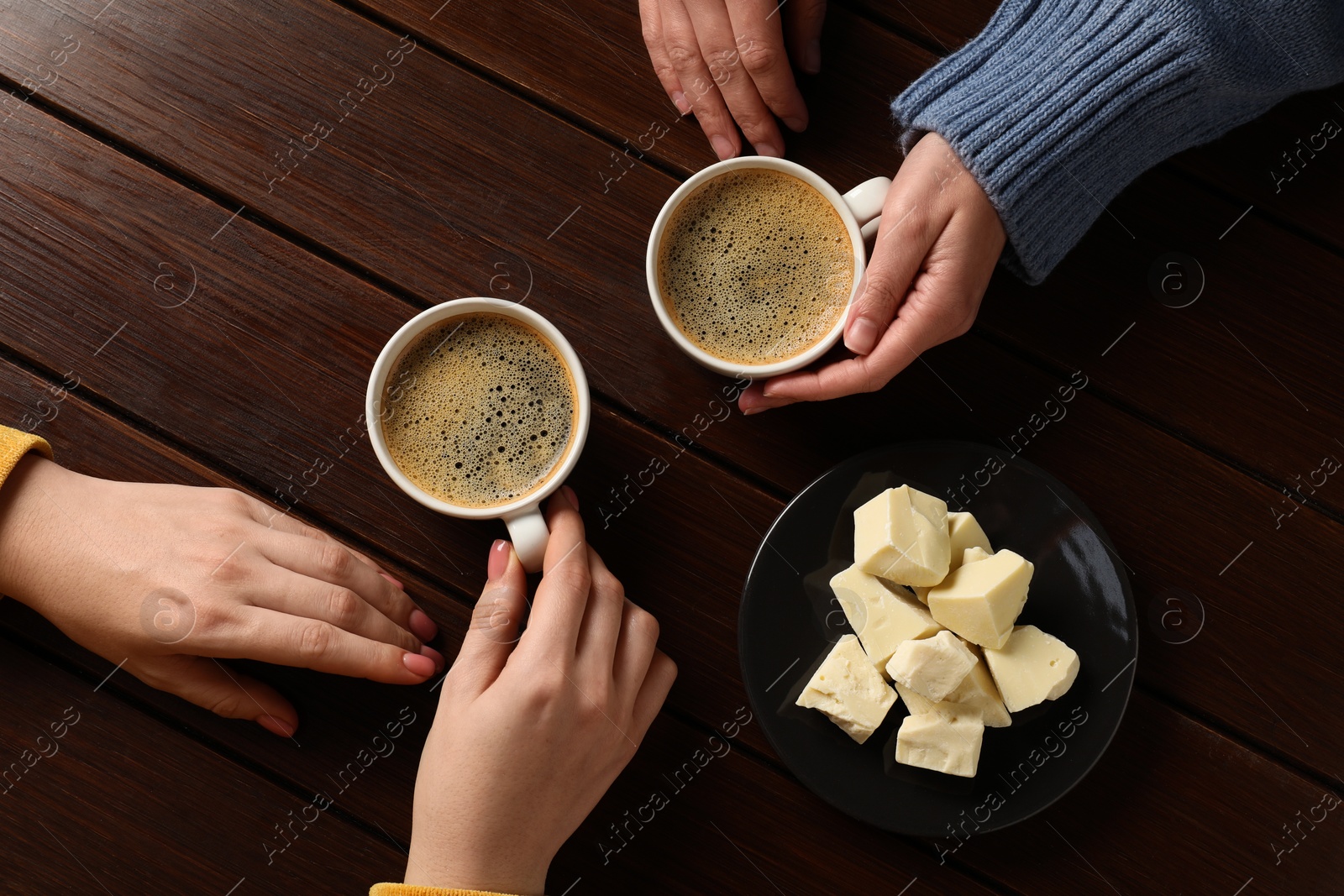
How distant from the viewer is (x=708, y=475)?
3.36 feet

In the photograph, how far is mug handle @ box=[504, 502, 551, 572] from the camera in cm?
86

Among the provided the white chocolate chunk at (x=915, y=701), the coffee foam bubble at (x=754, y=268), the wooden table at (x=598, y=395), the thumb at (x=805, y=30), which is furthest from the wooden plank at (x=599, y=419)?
the thumb at (x=805, y=30)

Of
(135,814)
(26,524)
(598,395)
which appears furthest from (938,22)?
(135,814)

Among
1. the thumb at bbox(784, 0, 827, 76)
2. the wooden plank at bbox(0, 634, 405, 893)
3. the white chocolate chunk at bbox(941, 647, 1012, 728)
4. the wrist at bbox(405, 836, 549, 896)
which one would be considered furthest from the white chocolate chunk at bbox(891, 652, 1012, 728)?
the thumb at bbox(784, 0, 827, 76)

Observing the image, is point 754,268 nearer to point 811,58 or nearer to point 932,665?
point 811,58

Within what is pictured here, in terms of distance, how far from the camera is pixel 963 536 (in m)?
0.94

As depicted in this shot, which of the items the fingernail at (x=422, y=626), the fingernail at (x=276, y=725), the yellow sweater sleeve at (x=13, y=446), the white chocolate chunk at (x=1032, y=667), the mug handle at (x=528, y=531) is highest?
the mug handle at (x=528, y=531)

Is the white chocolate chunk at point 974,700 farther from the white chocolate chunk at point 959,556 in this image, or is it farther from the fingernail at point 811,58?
the fingernail at point 811,58

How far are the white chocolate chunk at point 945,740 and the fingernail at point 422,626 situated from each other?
22.0 inches

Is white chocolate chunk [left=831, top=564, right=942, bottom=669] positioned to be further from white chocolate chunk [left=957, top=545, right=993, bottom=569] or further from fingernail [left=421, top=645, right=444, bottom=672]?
fingernail [left=421, top=645, right=444, bottom=672]

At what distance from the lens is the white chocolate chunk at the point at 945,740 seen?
3.04 ft

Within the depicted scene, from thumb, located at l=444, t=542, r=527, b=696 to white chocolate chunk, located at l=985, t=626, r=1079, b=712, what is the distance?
0.54m

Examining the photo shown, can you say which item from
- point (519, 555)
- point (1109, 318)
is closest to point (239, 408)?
point (519, 555)

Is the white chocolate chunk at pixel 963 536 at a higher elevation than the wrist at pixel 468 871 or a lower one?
higher
